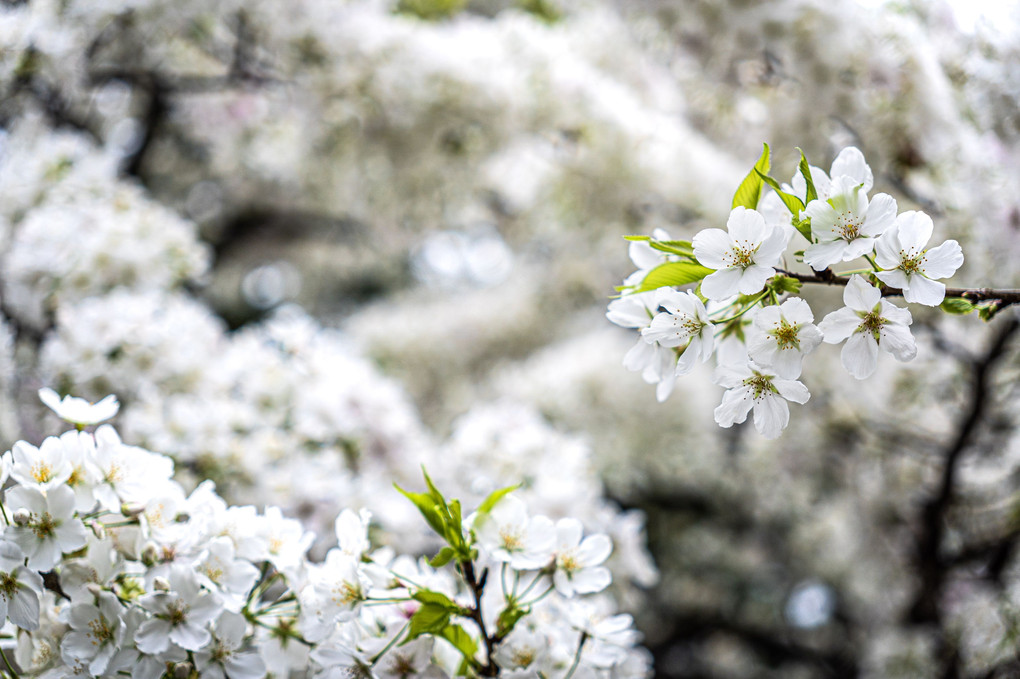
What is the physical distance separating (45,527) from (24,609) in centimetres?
6

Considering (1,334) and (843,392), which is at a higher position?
(1,334)

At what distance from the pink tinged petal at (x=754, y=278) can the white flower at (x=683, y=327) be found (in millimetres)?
29

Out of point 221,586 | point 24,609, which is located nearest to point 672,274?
point 221,586

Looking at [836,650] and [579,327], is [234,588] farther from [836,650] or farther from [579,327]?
[836,650]

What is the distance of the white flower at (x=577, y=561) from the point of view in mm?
612

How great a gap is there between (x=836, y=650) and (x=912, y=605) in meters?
1.35

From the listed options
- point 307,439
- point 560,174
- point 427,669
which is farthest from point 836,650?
point 427,669

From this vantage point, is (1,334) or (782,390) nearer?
(782,390)

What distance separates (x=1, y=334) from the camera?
1082mm

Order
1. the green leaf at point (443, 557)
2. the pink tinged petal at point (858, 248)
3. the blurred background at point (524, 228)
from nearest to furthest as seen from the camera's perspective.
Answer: the pink tinged petal at point (858, 248), the green leaf at point (443, 557), the blurred background at point (524, 228)

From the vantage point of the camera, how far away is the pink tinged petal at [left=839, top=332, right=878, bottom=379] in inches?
18.2

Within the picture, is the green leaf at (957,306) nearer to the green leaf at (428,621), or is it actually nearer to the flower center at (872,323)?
the flower center at (872,323)

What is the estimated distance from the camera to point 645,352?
0.57 meters

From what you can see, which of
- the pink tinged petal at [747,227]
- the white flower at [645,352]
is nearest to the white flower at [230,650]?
the white flower at [645,352]
